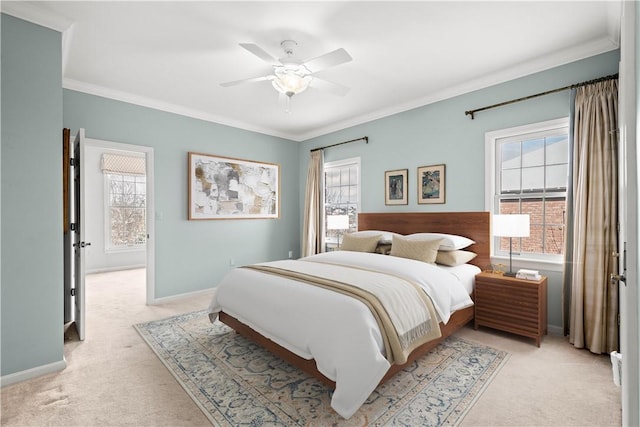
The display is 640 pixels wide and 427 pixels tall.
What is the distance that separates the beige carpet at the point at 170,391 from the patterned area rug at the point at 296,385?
0.33 feet

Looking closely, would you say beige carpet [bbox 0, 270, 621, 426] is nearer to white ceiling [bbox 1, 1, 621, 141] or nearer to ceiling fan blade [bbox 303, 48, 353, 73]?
ceiling fan blade [bbox 303, 48, 353, 73]

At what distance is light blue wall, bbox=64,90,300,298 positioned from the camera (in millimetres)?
3797

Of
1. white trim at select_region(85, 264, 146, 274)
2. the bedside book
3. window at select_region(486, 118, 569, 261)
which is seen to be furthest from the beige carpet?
white trim at select_region(85, 264, 146, 274)

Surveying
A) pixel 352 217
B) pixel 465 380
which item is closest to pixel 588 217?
pixel 465 380

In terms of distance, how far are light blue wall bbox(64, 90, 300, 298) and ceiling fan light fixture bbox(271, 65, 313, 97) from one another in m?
2.20

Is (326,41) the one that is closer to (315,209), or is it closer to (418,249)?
(418,249)

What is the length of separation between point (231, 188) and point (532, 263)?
13.7 feet

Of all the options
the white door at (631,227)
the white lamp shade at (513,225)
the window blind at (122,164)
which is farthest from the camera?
the window blind at (122,164)

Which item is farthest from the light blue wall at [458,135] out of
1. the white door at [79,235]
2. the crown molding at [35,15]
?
the crown molding at [35,15]

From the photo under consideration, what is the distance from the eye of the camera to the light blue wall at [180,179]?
380 centimetres

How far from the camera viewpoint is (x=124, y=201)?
693cm

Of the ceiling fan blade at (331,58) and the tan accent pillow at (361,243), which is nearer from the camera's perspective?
the ceiling fan blade at (331,58)

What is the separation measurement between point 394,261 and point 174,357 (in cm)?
216

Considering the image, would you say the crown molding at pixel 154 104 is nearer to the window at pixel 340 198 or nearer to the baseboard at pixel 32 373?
the window at pixel 340 198
